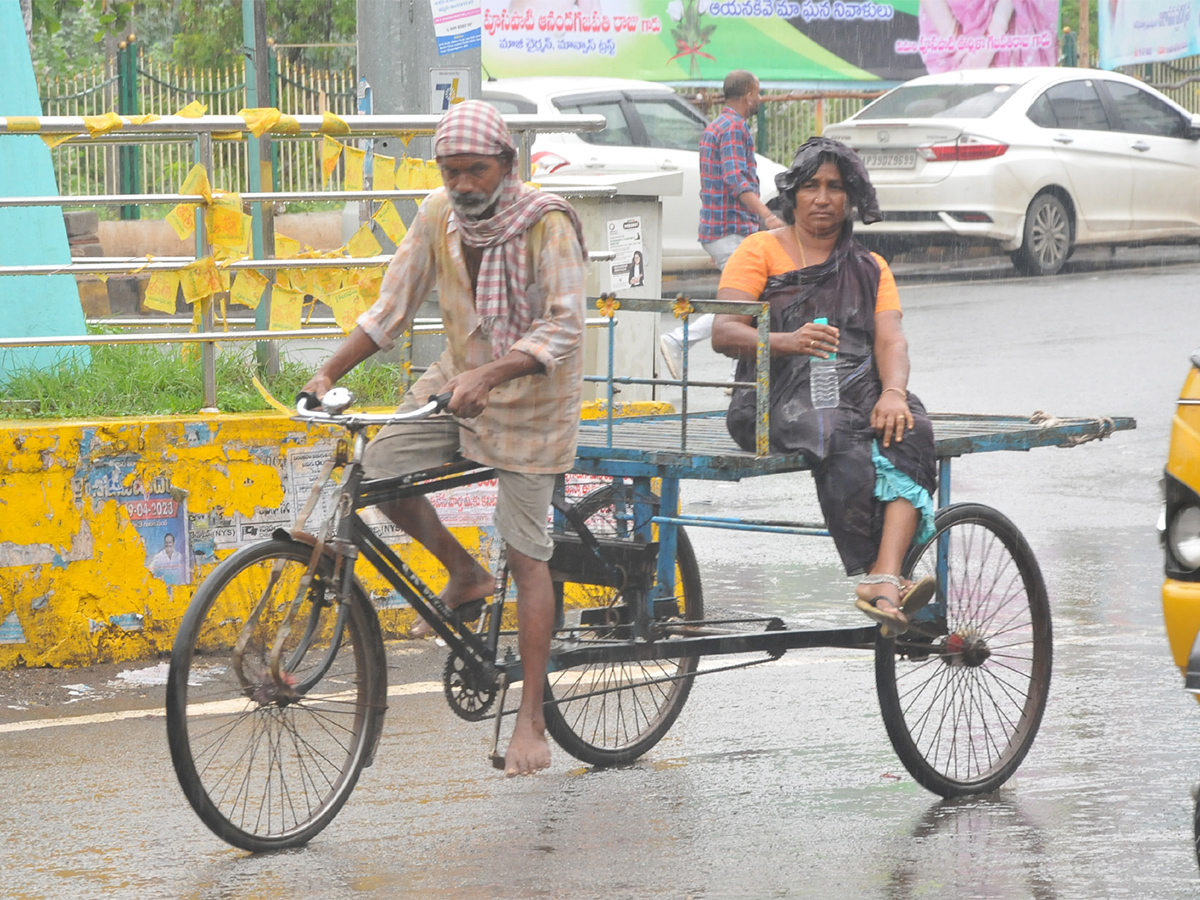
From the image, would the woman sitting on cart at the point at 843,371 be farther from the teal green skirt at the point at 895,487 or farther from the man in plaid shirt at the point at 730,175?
the man in plaid shirt at the point at 730,175

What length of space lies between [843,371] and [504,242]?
1.01m

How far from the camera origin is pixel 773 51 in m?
21.7

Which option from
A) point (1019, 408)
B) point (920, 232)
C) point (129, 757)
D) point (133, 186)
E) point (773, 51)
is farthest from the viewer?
point (773, 51)

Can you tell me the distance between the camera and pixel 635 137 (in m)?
16.5

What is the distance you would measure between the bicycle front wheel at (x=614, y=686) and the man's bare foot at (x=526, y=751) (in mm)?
171

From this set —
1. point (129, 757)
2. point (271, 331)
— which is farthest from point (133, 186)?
point (129, 757)

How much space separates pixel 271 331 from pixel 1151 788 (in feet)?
11.1

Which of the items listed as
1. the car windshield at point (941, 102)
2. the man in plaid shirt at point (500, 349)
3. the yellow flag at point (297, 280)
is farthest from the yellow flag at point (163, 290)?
the car windshield at point (941, 102)

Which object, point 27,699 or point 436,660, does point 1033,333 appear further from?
point 27,699

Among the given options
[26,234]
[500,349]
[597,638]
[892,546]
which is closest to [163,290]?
[26,234]

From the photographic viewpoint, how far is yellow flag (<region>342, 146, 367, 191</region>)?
668cm

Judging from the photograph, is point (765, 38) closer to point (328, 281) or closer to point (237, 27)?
point (237, 27)

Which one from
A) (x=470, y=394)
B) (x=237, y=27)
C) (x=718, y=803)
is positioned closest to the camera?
(x=470, y=394)

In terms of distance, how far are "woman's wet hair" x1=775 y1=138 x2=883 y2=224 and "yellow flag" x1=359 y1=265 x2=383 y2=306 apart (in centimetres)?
218
